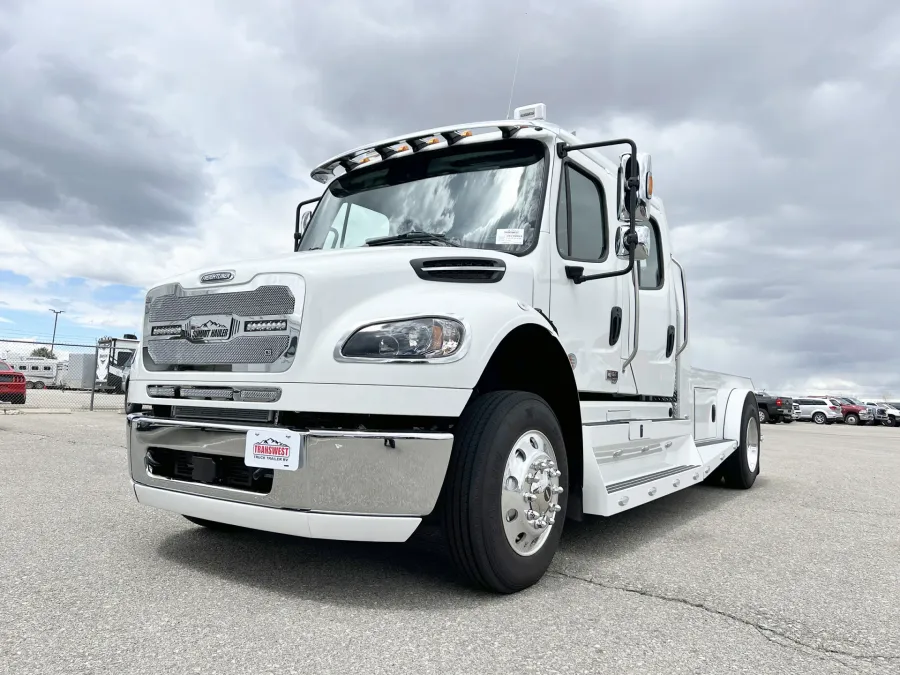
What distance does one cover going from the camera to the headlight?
3.01 m

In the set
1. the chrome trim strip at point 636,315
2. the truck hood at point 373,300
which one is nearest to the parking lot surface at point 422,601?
the truck hood at point 373,300

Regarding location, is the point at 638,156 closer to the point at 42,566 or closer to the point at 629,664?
the point at 629,664

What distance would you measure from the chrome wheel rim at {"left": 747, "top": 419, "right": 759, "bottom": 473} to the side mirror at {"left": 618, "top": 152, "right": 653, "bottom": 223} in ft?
14.3

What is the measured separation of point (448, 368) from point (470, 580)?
1.00 metres

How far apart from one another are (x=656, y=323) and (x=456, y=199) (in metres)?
2.17

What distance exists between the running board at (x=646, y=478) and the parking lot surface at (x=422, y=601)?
1.36ft

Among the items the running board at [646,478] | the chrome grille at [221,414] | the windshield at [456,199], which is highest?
the windshield at [456,199]

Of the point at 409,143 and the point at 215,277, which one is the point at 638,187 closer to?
the point at 409,143

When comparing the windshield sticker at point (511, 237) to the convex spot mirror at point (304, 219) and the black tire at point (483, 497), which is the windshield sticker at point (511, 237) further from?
the convex spot mirror at point (304, 219)

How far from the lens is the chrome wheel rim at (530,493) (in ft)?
10.8

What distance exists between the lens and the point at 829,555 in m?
4.41

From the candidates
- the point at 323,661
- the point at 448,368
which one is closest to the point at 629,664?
the point at 323,661

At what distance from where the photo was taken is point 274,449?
2969mm

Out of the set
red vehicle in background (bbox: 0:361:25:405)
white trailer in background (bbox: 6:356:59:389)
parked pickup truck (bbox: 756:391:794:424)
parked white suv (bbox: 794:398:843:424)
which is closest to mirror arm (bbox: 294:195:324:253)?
red vehicle in background (bbox: 0:361:25:405)
